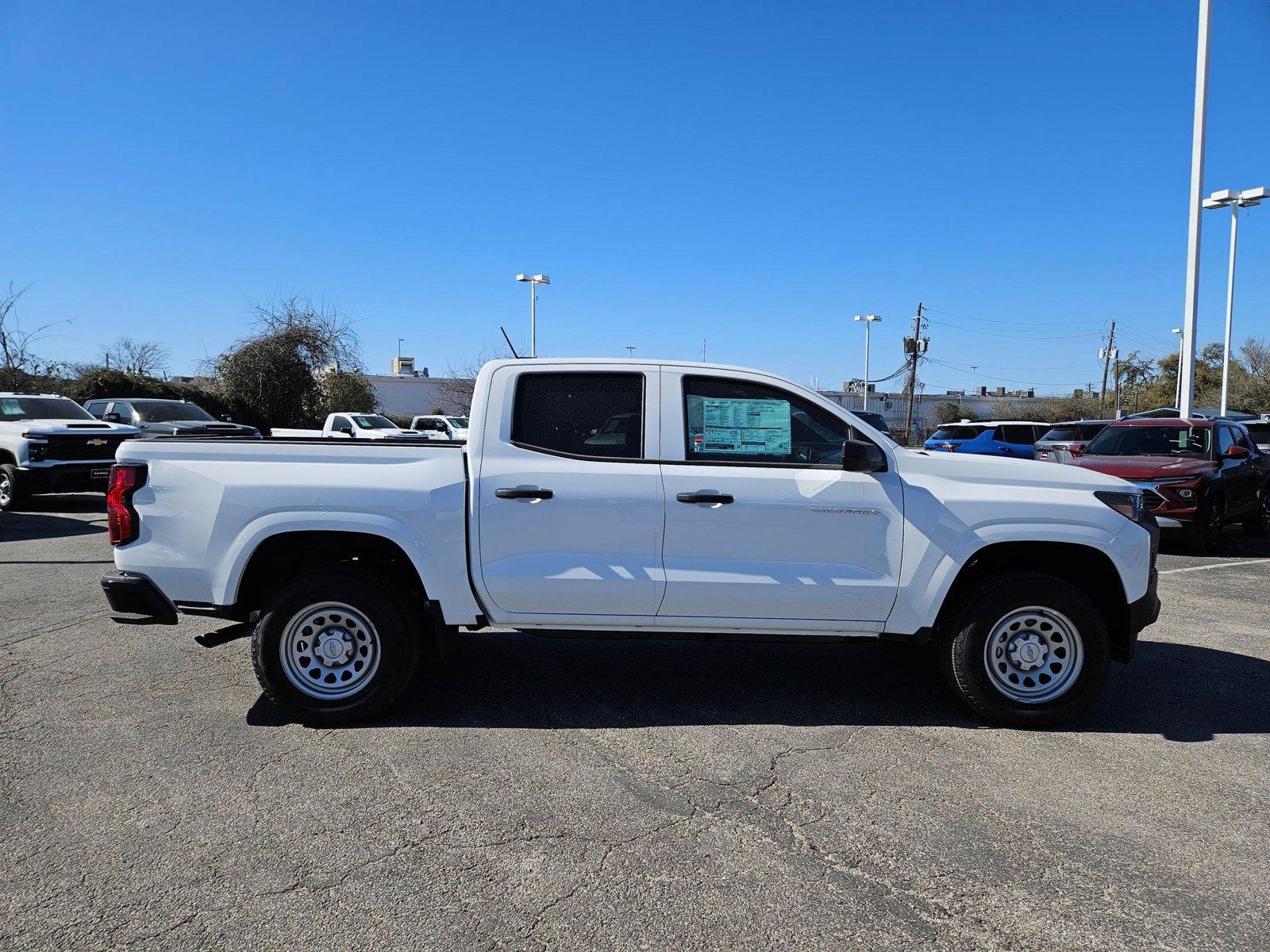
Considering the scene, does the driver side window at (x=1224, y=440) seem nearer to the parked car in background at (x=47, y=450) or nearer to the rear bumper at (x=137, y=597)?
the rear bumper at (x=137, y=597)

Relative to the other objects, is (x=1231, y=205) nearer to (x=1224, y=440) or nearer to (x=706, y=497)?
(x=1224, y=440)

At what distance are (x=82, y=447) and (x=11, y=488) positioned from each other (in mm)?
1112

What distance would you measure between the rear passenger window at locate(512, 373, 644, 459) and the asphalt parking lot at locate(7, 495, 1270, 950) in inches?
58.1

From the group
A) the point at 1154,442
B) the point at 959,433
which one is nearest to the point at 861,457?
the point at 1154,442

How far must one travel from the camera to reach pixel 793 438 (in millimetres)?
4734

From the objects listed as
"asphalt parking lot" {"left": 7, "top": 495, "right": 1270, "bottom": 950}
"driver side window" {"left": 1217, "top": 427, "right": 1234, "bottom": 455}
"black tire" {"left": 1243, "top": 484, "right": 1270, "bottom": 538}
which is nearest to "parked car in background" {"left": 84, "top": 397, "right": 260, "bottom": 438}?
"asphalt parking lot" {"left": 7, "top": 495, "right": 1270, "bottom": 950}

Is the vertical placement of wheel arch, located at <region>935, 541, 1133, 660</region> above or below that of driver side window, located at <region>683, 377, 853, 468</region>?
below

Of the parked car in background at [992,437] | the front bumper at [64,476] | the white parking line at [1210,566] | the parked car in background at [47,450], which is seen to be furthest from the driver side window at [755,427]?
the parked car in background at [992,437]

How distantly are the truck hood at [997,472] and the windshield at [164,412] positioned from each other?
16.0 m

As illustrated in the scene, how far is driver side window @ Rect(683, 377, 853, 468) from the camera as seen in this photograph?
4.70 meters

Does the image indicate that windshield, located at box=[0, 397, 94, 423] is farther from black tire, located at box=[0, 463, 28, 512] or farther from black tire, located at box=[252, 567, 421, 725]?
black tire, located at box=[252, 567, 421, 725]

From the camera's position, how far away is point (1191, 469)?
36.2 ft

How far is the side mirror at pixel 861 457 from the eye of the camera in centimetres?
450

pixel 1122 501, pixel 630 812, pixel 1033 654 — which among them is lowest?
pixel 630 812
